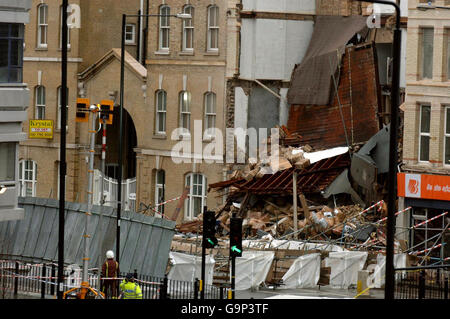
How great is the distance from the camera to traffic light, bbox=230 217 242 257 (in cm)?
3569

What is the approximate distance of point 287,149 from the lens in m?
55.6

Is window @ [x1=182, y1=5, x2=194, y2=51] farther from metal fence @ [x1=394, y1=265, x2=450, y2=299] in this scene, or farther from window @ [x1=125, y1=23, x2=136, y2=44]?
metal fence @ [x1=394, y1=265, x2=450, y2=299]

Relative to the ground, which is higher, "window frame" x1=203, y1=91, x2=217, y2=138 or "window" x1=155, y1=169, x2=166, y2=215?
"window frame" x1=203, y1=91, x2=217, y2=138

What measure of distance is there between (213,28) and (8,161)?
20157mm

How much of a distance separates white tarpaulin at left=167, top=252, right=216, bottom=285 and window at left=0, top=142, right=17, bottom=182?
5987 mm

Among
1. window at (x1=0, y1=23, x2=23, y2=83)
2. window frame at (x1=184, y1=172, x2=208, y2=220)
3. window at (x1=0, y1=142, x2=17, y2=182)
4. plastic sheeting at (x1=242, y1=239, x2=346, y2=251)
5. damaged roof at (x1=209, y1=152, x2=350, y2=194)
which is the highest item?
window at (x1=0, y1=23, x2=23, y2=83)

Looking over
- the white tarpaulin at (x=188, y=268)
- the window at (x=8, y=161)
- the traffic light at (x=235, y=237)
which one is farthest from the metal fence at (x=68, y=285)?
the window at (x=8, y=161)

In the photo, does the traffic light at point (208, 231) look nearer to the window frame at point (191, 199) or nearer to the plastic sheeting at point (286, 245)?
the plastic sheeting at point (286, 245)

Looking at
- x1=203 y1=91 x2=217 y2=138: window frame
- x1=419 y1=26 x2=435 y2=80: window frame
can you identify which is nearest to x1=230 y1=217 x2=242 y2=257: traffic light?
x1=419 y1=26 x2=435 y2=80: window frame

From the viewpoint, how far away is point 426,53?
49.7m

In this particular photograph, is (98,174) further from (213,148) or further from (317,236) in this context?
(317,236)

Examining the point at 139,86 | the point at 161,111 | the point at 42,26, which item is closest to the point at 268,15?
the point at 161,111

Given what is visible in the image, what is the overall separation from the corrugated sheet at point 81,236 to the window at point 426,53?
12.1 metres

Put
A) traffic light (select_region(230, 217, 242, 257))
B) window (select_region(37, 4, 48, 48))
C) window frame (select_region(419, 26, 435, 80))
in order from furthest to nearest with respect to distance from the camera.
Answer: window (select_region(37, 4, 48, 48))
window frame (select_region(419, 26, 435, 80))
traffic light (select_region(230, 217, 242, 257))
